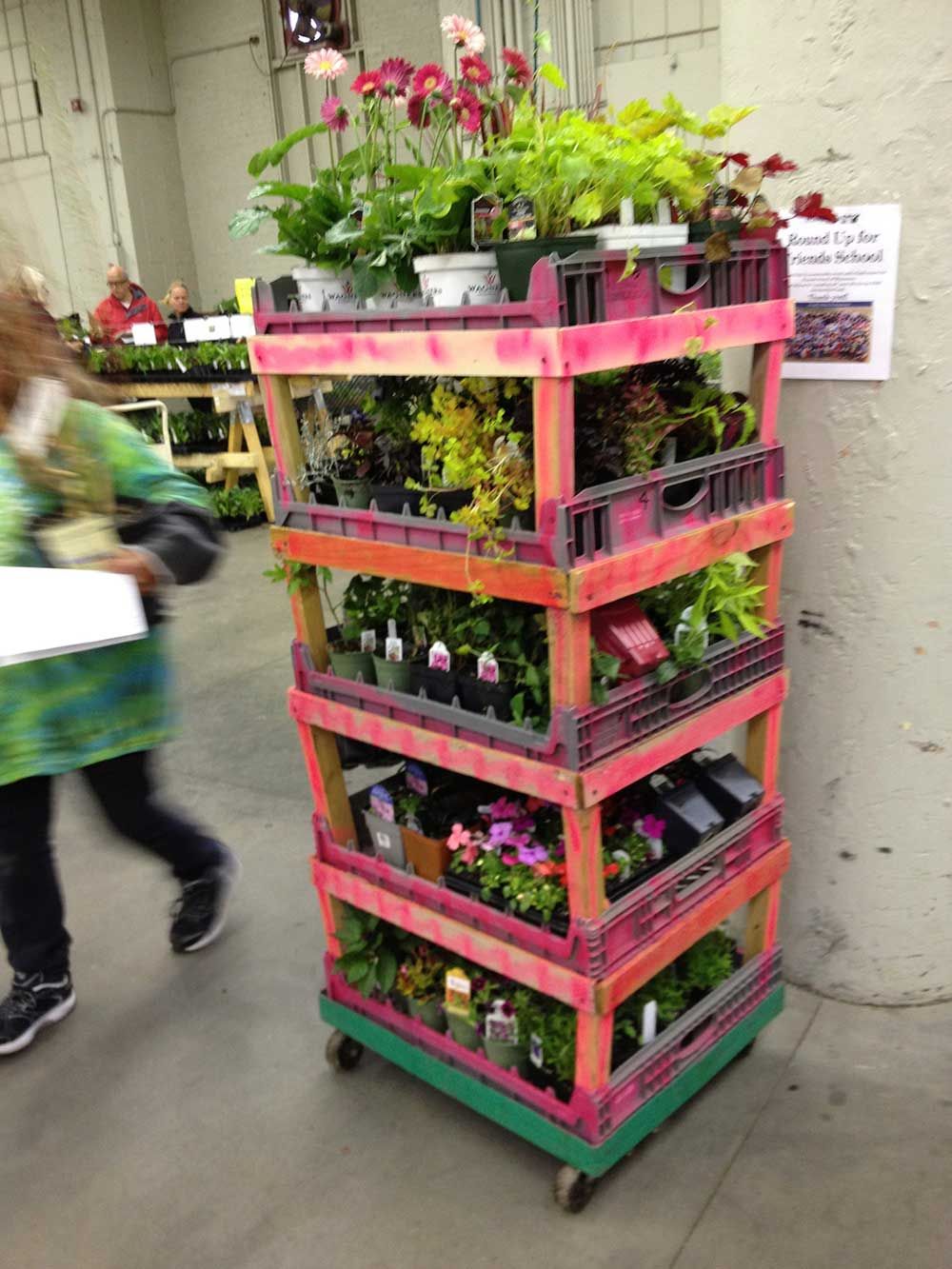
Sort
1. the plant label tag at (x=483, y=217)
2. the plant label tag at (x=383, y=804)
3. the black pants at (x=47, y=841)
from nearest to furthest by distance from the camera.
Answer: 1. the plant label tag at (x=483, y=217)
2. the plant label tag at (x=383, y=804)
3. the black pants at (x=47, y=841)

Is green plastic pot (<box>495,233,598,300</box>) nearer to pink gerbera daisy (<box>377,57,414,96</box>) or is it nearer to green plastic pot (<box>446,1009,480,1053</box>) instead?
pink gerbera daisy (<box>377,57,414,96</box>)

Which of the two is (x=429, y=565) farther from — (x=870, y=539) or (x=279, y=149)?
(x=870, y=539)

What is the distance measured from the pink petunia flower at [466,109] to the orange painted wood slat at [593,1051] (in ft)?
4.38

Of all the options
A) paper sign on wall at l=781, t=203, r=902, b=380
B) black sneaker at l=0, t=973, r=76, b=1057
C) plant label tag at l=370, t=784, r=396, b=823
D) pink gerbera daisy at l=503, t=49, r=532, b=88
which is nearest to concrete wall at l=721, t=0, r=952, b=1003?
paper sign on wall at l=781, t=203, r=902, b=380

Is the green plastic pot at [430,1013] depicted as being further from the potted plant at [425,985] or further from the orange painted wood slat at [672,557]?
the orange painted wood slat at [672,557]

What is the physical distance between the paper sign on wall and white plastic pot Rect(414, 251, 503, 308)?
0.65 metres

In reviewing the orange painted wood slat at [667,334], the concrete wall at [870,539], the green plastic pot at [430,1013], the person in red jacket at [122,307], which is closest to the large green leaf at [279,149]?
the orange painted wood slat at [667,334]

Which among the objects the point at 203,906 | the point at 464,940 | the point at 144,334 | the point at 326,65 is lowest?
the point at 203,906

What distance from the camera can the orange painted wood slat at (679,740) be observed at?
158 centimetres

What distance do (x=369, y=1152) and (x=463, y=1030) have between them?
29cm

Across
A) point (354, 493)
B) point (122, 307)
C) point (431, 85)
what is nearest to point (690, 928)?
point (354, 493)

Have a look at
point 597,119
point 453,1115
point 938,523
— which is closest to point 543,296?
point 597,119

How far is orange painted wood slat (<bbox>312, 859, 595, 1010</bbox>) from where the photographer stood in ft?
5.47

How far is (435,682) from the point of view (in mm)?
1754
